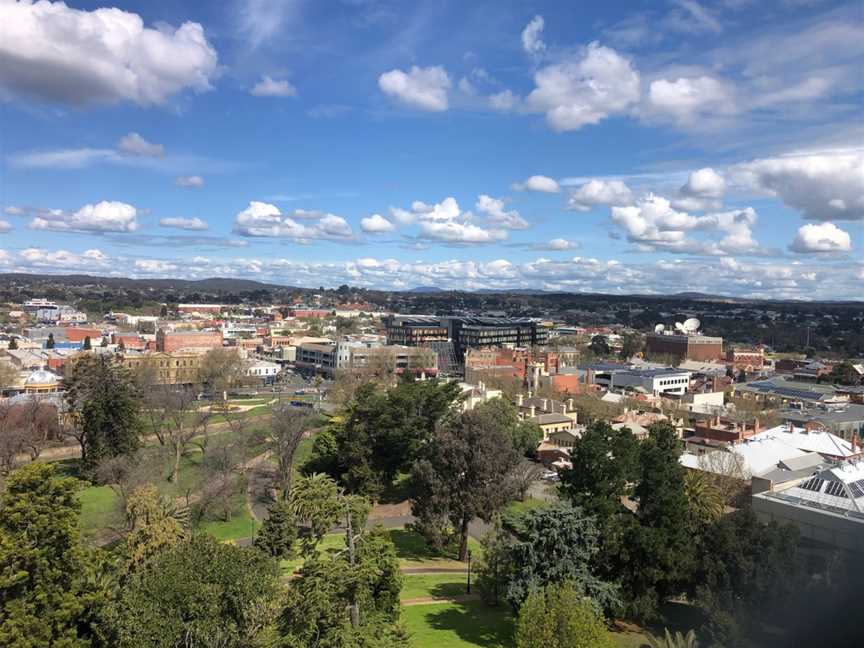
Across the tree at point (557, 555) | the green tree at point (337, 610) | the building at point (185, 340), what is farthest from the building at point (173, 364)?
the green tree at point (337, 610)

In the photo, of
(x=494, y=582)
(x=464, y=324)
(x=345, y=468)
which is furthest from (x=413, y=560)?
(x=464, y=324)

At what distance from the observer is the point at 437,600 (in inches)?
843

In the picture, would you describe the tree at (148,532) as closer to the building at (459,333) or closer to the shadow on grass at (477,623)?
the shadow on grass at (477,623)

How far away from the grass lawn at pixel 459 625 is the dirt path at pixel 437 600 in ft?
0.83

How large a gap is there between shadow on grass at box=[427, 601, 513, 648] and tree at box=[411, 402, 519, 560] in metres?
4.53

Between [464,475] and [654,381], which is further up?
[464,475]

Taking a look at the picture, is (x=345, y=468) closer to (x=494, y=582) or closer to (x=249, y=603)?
(x=494, y=582)

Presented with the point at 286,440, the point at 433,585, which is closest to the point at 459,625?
the point at 433,585

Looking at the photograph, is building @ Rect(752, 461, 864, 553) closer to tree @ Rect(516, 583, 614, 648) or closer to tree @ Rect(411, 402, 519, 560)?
tree @ Rect(411, 402, 519, 560)

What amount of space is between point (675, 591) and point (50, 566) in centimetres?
1605

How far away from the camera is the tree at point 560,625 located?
14.1m

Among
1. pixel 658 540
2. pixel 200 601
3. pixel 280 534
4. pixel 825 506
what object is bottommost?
pixel 280 534

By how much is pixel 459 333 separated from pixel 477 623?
8928 cm

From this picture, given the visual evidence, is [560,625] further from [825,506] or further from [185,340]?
[185,340]
